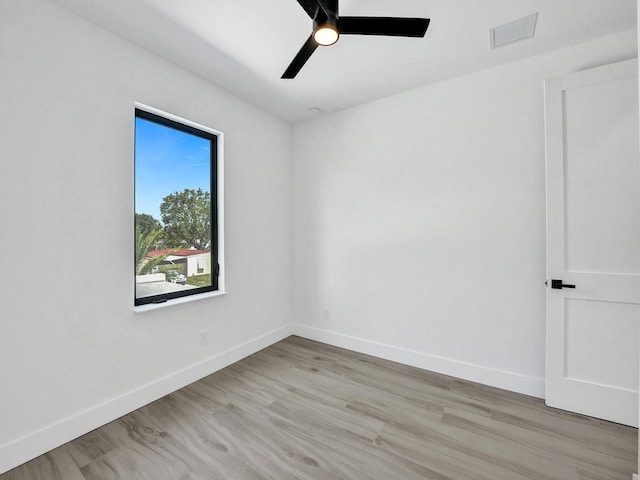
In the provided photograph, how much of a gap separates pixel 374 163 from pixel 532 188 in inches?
54.4

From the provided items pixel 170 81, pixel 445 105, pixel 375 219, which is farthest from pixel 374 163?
pixel 170 81

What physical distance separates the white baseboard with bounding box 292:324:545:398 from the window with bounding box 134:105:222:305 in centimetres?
139

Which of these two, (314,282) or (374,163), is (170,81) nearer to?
(374,163)

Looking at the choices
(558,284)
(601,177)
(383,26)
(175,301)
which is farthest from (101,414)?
(601,177)

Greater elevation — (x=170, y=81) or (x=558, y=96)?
(x=170, y=81)

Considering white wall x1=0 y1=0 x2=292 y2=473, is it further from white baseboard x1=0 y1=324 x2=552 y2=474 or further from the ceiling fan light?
the ceiling fan light

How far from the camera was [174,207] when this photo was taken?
250cm

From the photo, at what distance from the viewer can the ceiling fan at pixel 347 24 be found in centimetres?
147

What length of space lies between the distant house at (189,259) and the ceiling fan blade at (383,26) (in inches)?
81.2

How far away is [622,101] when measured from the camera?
6.24 feet

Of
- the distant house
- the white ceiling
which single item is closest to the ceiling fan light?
the white ceiling

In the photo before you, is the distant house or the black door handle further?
the distant house

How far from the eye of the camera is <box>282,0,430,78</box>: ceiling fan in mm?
1467

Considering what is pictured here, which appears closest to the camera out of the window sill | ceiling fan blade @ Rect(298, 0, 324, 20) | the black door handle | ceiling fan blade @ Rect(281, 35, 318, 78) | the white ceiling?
ceiling fan blade @ Rect(298, 0, 324, 20)
